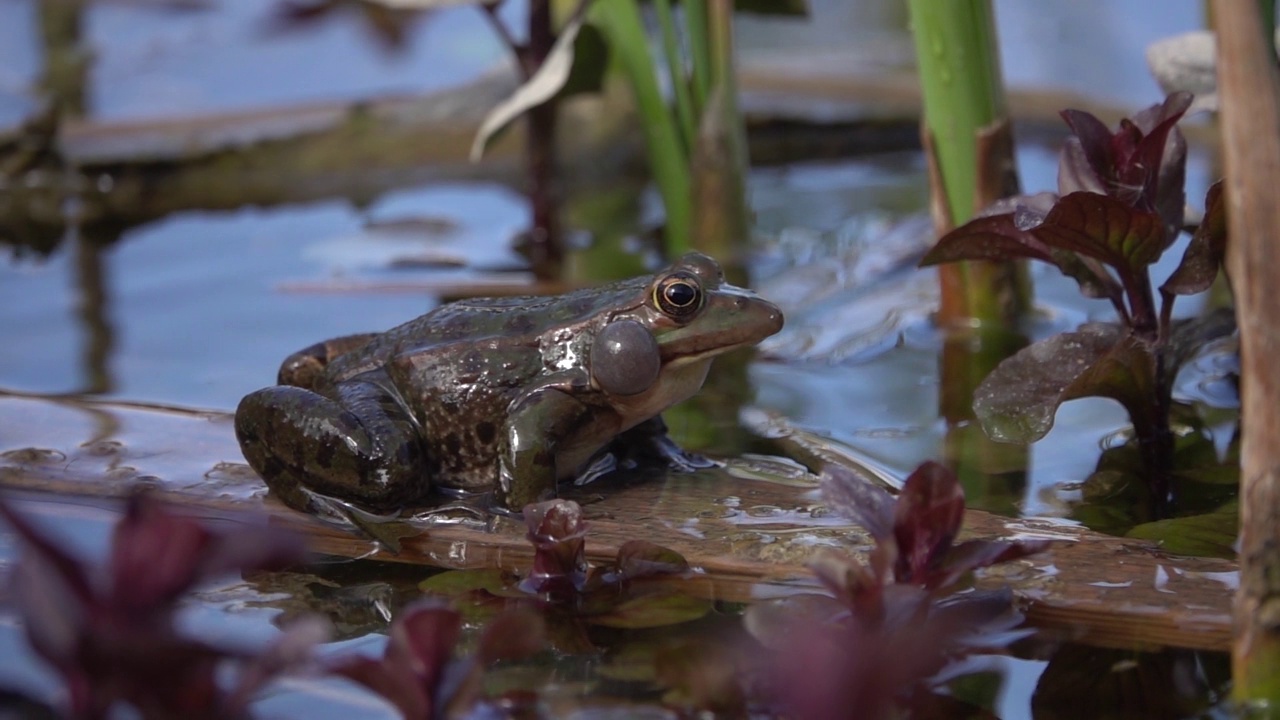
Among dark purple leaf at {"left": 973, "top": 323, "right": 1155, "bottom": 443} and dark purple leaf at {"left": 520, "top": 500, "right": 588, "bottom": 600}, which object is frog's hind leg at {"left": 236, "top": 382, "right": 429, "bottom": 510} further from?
dark purple leaf at {"left": 973, "top": 323, "right": 1155, "bottom": 443}

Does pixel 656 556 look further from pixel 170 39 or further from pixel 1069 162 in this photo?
pixel 170 39

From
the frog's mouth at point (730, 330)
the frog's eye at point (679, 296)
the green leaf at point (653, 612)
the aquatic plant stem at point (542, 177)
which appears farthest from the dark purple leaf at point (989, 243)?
the aquatic plant stem at point (542, 177)

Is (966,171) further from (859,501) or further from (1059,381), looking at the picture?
(859,501)

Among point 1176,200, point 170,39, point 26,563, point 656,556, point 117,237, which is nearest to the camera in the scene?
point 26,563

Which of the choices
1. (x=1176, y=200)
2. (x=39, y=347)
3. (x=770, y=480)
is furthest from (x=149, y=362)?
(x=1176, y=200)

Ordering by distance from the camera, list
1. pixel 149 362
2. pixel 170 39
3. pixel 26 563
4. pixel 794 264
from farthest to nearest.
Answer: pixel 170 39, pixel 794 264, pixel 149 362, pixel 26 563

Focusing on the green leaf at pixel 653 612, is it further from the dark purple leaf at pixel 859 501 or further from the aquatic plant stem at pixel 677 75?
the aquatic plant stem at pixel 677 75
